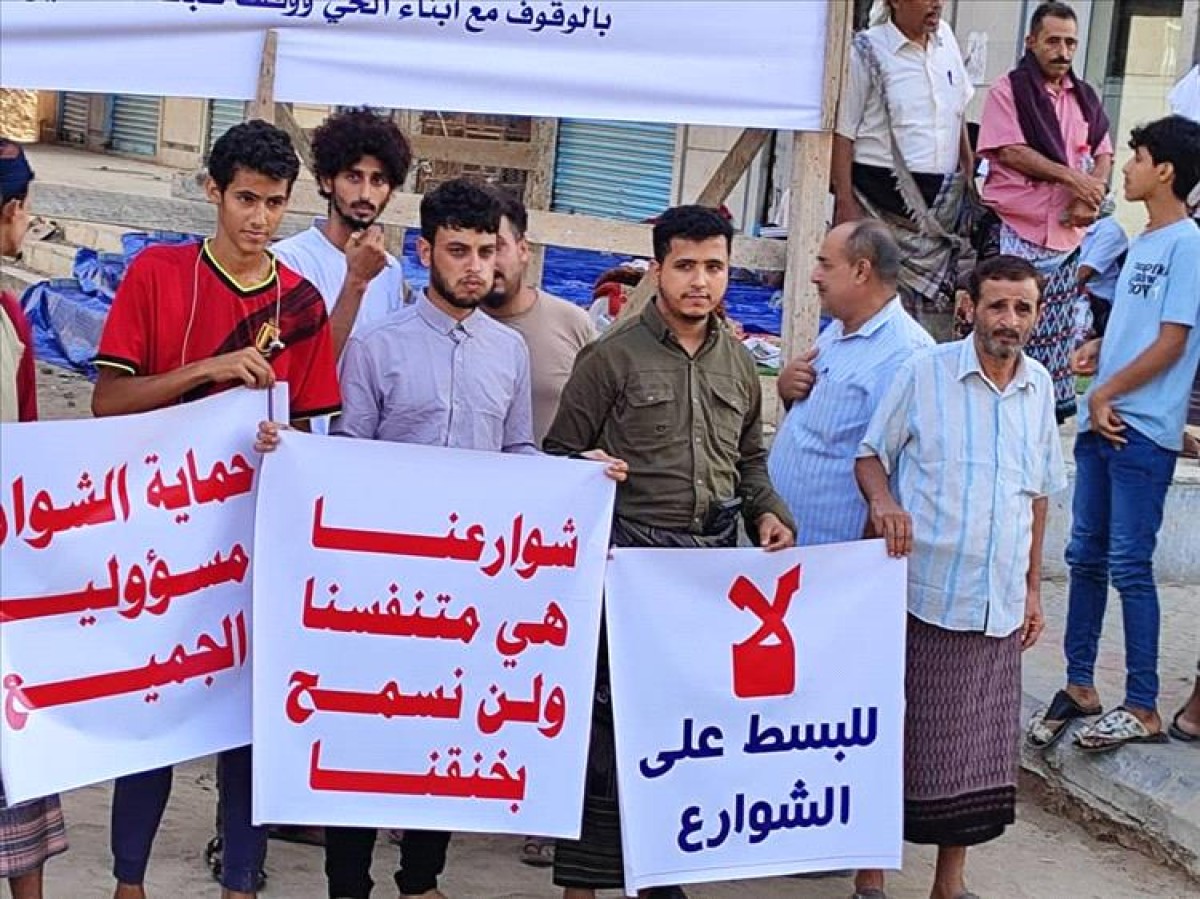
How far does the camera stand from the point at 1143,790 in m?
5.75

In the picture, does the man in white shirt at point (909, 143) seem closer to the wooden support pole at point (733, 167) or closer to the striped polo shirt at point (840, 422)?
the wooden support pole at point (733, 167)

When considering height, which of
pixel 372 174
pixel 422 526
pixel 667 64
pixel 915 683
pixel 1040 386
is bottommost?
pixel 915 683

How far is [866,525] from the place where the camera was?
4.86 m

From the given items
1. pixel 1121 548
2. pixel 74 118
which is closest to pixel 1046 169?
pixel 1121 548

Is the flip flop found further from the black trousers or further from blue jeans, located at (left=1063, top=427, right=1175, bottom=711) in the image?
the black trousers

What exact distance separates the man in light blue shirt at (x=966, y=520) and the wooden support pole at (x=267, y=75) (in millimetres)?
1943

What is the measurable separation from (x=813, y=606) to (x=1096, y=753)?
1781 millimetres

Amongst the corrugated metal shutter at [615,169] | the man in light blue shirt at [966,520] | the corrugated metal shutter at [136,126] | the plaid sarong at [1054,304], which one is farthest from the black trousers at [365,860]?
the corrugated metal shutter at [136,126]

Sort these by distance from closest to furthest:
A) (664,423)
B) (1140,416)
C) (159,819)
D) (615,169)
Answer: (159,819)
(664,423)
(1140,416)
(615,169)

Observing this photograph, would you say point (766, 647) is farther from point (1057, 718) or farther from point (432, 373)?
point (1057, 718)

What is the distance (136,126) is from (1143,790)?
2018 centimetres

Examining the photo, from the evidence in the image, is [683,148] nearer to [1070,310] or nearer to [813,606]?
[1070,310]

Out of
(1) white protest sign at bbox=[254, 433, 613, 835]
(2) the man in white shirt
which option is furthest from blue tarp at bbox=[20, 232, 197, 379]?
(1) white protest sign at bbox=[254, 433, 613, 835]

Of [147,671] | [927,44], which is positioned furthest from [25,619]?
[927,44]
